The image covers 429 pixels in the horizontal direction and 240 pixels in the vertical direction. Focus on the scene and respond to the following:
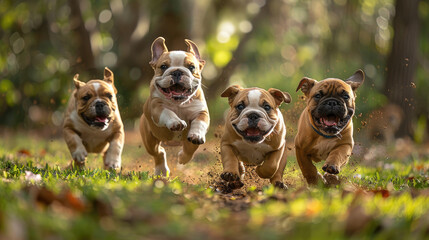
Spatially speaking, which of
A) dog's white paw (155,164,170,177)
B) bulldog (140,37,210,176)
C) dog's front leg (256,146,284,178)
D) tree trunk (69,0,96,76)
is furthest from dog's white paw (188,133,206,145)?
tree trunk (69,0,96,76)

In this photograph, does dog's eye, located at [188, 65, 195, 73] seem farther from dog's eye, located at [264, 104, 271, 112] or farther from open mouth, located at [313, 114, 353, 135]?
open mouth, located at [313, 114, 353, 135]

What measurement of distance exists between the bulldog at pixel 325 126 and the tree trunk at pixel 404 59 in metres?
6.35

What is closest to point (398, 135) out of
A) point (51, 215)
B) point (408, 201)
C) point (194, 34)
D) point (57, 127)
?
point (194, 34)

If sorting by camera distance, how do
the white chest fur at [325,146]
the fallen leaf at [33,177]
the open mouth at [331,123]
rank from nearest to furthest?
the fallen leaf at [33,177]
the open mouth at [331,123]
the white chest fur at [325,146]

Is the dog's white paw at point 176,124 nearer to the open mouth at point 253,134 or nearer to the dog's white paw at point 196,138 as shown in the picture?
the dog's white paw at point 196,138

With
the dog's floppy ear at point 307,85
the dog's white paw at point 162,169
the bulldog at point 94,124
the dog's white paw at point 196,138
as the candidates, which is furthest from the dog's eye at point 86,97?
the dog's floppy ear at point 307,85

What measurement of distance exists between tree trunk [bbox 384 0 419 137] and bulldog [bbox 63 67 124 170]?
284 inches

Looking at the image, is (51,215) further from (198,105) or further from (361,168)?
(361,168)

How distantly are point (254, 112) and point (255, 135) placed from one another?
22 cm

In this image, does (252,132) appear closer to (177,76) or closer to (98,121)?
(177,76)

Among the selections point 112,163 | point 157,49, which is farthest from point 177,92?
point 112,163

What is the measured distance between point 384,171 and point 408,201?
3.50 metres

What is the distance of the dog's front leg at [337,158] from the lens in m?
5.04

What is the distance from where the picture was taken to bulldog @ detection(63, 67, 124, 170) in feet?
19.7
